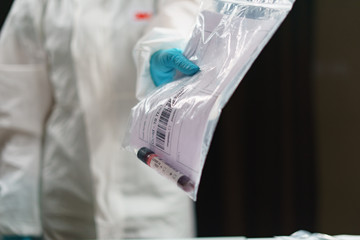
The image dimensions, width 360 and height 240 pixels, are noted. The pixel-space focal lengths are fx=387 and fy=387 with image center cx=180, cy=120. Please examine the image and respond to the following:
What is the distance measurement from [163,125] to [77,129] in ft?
1.63

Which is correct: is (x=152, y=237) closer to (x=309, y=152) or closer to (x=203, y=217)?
(x=203, y=217)

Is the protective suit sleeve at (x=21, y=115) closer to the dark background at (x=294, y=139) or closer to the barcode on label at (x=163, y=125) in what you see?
the barcode on label at (x=163, y=125)

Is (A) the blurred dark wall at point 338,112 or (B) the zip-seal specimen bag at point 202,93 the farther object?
(A) the blurred dark wall at point 338,112

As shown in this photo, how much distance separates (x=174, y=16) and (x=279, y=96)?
81 centimetres

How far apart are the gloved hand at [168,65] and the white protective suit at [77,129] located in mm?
266

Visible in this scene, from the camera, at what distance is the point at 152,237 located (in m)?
0.91

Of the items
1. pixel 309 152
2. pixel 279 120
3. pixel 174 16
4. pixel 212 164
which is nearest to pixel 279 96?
pixel 279 120

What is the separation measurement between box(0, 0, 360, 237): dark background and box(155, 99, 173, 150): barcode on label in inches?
41.6

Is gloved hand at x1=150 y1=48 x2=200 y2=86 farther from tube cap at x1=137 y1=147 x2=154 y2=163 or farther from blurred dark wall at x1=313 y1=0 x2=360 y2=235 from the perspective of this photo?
blurred dark wall at x1=313 y1=0 x2=360 y2=235

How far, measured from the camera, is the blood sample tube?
0.44m

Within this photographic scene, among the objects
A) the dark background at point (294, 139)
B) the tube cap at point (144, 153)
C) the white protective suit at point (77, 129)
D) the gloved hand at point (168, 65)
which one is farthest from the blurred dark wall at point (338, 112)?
the tube cap at point (144, 153)

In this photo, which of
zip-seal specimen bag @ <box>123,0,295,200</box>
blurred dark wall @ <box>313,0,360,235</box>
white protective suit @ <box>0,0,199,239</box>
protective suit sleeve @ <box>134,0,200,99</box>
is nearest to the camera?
zip-seal specimen bag @ <box>123,0,295,200</box>

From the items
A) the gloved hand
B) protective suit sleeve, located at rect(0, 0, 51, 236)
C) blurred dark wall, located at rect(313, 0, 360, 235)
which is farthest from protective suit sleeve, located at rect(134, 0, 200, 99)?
blurred dark wall, located at rect(313, 0, 360, 235)

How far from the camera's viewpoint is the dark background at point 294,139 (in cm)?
146
